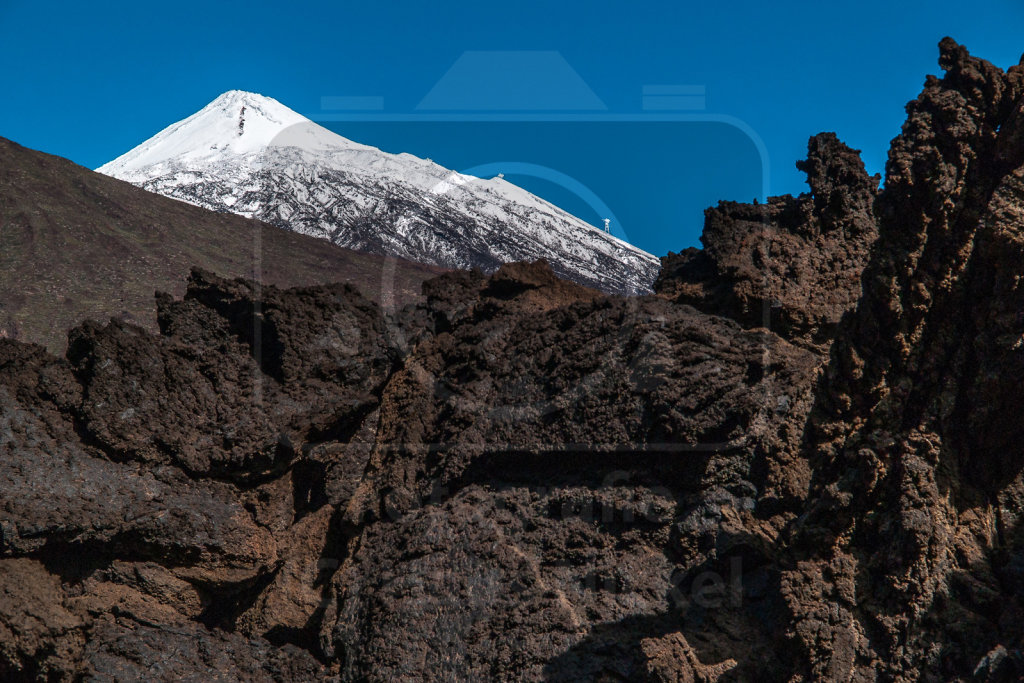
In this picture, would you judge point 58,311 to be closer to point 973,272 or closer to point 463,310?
point 463,310

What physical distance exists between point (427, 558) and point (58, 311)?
57.8ft

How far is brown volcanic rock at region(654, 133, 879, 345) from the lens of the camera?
369 centimetres

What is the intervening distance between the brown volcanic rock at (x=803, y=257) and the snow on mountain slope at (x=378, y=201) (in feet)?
51.8

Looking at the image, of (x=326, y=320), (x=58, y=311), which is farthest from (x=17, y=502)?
(x=58, y=311)

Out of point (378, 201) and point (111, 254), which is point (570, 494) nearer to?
point (111, 254)

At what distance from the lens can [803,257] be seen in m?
3.82

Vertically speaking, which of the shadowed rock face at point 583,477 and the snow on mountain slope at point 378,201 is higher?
the snow on mountain slope at point 378,201

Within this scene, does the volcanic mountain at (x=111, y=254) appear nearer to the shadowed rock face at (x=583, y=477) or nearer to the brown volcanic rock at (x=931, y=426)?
the shadowed rock face at (x=583, y=477)

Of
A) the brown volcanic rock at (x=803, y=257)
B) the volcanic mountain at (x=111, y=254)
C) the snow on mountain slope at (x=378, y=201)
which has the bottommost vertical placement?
the brown volcanic rock at (x=803, y=257)

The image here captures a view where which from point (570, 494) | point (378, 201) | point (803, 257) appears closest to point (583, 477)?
point (570, 494)

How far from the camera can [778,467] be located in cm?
318

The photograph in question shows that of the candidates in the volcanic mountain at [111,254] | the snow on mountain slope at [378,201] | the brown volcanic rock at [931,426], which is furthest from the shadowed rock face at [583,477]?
the snow on mountain slope at [378,201]

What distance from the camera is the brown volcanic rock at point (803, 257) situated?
3.69 metres

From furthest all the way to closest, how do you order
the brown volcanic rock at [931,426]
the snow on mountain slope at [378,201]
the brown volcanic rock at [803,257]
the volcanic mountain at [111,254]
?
the snow on mountain slope at [378,201] → the volcanic mountain at [111,254] → the brown volcanic rock at [803,257] → the brown volcanic rock at [931,426]
